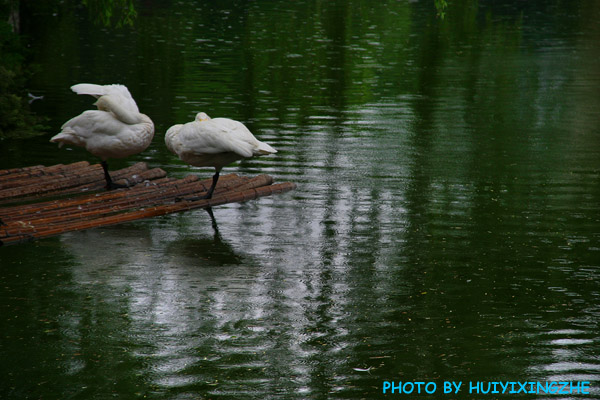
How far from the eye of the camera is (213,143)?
445 inches

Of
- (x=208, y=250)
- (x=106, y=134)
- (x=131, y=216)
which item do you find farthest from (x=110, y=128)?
(x=208, y=250)

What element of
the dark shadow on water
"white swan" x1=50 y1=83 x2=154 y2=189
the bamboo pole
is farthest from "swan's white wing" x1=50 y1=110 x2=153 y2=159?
the dark shadow on water

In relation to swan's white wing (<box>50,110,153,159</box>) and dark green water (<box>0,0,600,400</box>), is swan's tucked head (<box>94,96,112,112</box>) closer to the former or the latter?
swan's white wing (<box>50,110,153,159</box>)

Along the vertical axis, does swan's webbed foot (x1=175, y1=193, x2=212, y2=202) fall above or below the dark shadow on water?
above

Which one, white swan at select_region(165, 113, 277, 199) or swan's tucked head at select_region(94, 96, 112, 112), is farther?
swan's tucked head at select_region(94, 96, 112, 112)

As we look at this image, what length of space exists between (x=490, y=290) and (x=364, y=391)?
2.64m

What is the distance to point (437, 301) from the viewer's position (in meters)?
8.36

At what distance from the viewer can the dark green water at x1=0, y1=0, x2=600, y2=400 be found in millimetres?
6895

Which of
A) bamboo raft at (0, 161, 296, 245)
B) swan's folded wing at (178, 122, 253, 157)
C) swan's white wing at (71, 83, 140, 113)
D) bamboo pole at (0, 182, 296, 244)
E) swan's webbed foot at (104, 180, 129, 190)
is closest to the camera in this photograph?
bamboo pole at (0, 182, 296, 244)

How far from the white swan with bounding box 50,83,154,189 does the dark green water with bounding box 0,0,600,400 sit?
1367 millimetres

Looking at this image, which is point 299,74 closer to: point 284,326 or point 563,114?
point 563,114

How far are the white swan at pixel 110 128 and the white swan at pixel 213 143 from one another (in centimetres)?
48

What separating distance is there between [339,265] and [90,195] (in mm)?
4147

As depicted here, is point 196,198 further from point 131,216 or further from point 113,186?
point 113,186
